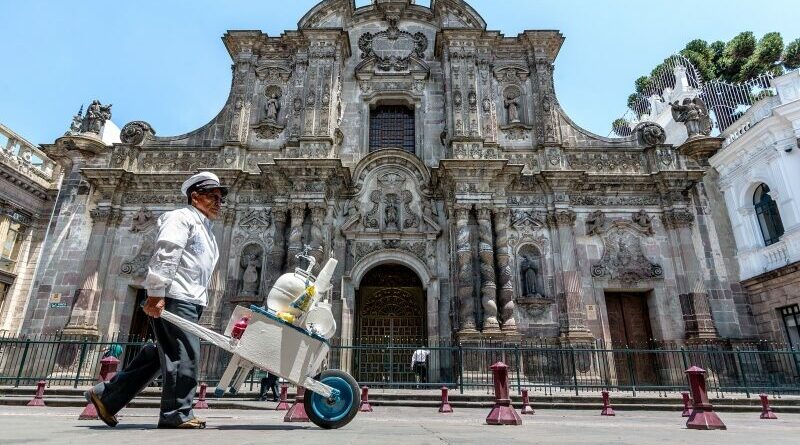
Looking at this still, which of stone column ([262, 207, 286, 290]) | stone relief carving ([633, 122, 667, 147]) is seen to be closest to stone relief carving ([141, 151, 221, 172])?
stone column ([262, 207, 286, 290])

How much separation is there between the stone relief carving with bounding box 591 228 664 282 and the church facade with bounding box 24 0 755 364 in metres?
0.05

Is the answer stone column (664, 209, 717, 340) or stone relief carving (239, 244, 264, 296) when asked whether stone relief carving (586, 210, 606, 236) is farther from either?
stone relief carving (239, 244, 264, 296)

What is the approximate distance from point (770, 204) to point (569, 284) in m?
6.44

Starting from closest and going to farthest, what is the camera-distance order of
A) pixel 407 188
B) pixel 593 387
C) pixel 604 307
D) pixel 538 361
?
pixel 593 387
pixel 538 361
pixel 604 307
pixel 407 188

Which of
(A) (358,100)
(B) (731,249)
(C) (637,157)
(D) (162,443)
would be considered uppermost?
(A) (358,100)

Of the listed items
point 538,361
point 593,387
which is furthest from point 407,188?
point 593,387

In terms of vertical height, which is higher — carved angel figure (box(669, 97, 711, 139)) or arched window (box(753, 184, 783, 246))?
carved angel figure (box(669, 97, 711, 139))

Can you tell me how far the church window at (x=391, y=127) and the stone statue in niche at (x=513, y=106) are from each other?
3.45 meters

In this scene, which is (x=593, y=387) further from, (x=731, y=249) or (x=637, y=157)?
(x=637, y=157)

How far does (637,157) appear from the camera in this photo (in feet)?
49.7

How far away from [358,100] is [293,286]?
13.4m

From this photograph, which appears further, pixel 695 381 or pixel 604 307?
pixel 604 307

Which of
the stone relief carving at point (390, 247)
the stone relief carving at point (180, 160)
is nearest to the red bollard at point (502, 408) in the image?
the stone relief carving at point (390, 247)

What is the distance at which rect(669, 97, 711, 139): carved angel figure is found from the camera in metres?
14.8
